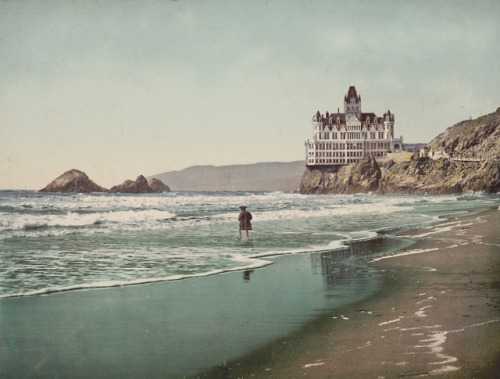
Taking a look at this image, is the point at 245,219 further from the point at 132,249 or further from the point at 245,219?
the point at 132,249

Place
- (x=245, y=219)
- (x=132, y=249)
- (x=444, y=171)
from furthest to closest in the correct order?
(x=444, y=171) < (x=245, y=219) < (x=132, y=249)

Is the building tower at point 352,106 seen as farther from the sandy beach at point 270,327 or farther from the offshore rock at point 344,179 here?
the sandy beach at point 270,327

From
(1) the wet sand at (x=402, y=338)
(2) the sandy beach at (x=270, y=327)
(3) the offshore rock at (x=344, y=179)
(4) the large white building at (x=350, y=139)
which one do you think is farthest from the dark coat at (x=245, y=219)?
(4) the large white building at (x=350, y=139)

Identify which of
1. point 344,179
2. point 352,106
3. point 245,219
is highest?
point 352,106

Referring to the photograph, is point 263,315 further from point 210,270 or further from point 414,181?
point 414,181

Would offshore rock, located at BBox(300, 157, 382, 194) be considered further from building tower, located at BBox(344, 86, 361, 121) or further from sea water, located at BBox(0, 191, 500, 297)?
sea water, located at BBox(0, 191, 500, 297)

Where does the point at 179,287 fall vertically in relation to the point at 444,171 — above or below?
below

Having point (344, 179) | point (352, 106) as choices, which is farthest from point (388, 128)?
point (344, 179)
